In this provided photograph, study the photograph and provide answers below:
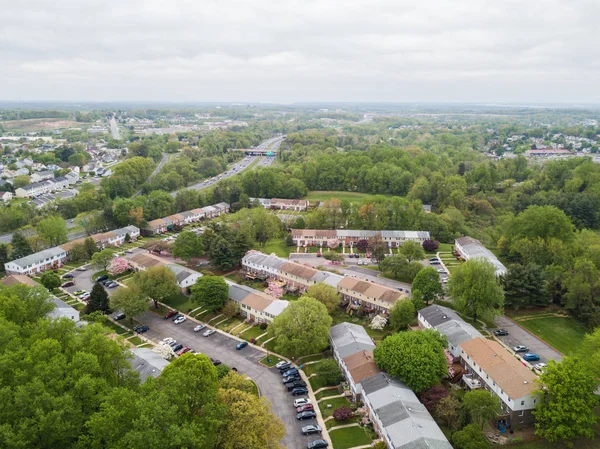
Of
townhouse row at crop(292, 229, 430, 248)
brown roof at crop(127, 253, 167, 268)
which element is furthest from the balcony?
brown roof at crop(127, 253, 167, 268)

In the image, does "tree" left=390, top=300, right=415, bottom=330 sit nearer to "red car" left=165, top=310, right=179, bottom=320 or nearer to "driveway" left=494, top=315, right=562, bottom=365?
"driveway" left=494, top=315, right=562, bottom=365

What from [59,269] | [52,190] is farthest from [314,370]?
[52,190]

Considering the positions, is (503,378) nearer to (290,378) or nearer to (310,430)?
(310,430)

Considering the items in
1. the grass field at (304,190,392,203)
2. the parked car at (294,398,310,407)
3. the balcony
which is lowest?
the grass field at (304,190,392,203)

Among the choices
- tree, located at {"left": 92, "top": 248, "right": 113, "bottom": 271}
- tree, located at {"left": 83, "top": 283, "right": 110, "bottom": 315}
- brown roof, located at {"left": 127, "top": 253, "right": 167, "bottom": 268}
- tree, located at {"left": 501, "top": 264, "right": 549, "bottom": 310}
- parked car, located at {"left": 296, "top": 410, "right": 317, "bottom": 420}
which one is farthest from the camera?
tree, located at {"left": 92, "top": 248, "right": 113, "bottom": 271}

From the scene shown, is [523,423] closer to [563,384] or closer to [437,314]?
[563,384]

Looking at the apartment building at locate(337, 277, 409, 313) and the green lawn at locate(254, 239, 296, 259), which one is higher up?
the apartment building at locate(337, 277, 409, 313)

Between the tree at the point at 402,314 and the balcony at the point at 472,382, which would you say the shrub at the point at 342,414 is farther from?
the tree at the point at 402,314
